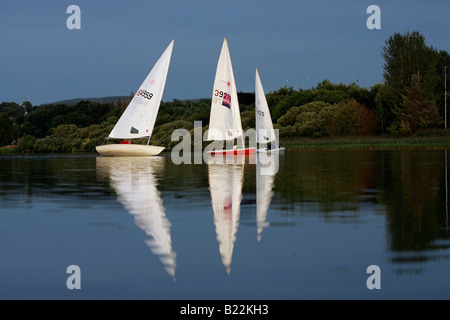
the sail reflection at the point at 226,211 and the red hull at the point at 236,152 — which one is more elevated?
the red hull at the point at 236,152

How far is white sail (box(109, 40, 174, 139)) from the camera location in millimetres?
59781

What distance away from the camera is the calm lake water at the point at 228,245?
25.9 feet

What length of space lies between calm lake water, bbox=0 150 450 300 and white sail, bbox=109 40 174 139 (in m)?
40.4

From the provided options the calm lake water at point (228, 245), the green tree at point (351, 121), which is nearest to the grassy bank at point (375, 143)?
the green tree at point (351, 121)

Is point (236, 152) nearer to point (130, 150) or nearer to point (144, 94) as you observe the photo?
point (130, 150)

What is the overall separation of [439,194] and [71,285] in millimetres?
13227

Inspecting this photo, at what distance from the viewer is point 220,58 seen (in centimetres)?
A: 5472

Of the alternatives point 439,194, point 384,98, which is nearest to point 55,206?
point 439,194

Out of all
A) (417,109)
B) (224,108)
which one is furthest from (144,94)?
(417,109)

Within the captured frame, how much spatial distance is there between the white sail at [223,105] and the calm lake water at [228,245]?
35.5 metres

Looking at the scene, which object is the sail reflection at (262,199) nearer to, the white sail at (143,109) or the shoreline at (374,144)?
the white sail at (143,109)
